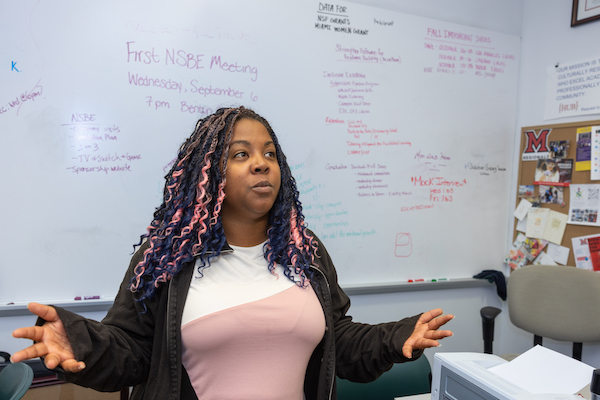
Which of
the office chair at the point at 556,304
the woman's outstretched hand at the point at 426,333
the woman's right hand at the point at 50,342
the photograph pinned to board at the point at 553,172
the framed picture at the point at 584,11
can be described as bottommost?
the office chair at the point at 556,304

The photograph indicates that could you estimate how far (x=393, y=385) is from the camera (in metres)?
1.65

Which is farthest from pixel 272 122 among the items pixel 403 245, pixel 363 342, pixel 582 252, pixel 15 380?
pixel 582 252

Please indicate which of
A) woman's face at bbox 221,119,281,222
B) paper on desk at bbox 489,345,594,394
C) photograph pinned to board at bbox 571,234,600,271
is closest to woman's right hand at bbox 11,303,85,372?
woman's face at bbox 221,119,281,222

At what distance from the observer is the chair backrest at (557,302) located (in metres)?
1.99

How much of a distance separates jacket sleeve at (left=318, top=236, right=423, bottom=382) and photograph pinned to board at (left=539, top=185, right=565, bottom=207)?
6.26ft

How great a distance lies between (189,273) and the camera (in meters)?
0.97

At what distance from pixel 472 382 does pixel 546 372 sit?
209 millimetres

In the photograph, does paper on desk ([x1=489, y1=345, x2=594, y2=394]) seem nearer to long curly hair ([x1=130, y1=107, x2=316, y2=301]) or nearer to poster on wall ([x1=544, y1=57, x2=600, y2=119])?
long curly hair ([x1=130, y1=107, x2=316, y2=301])

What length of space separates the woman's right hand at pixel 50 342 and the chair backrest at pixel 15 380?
1.56ft

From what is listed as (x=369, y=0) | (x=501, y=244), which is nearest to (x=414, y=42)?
(x=369, y=0)

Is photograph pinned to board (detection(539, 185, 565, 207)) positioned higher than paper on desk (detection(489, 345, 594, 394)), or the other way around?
photograph pinned to board (detection(539, 185, 565, 207))

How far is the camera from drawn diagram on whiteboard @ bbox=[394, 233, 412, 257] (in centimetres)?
238

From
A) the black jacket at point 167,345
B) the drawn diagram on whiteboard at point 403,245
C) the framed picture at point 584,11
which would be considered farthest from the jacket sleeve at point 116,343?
the framed picture at point 584,11

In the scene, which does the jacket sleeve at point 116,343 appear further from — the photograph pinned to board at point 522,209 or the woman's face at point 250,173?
the photograph pinned to board at point 522,209
